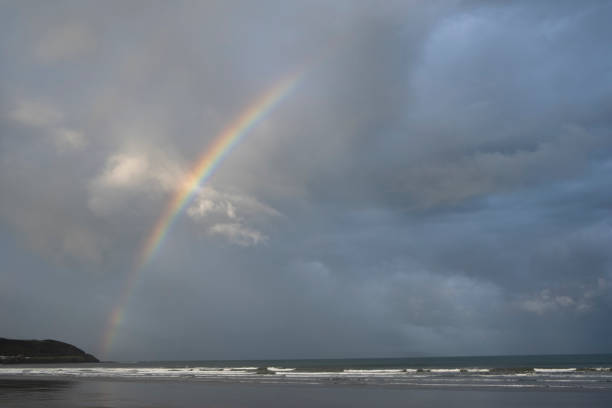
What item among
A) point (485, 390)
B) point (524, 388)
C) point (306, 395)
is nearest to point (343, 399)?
point (306, 395)

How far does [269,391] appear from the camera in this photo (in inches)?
1438

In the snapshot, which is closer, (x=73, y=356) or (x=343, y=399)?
(x=343, y=399)

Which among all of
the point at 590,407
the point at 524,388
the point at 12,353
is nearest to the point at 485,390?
the point at 524,388

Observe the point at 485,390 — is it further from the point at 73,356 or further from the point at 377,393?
the point at 73,356

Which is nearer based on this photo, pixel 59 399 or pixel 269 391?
pixel 59 399

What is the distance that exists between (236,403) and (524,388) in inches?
811

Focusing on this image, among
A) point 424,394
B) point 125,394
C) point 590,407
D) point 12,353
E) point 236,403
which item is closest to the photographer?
point 590,407

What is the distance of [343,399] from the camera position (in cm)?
3069

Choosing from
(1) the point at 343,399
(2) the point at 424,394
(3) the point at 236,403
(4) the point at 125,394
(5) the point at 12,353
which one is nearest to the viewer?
(3) the point at 236,403

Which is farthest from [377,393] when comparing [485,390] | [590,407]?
[590,407]

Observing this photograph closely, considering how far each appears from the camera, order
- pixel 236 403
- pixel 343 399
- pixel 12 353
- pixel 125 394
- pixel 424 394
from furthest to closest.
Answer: pixel 12 353, pixel 125 394, pixel 424 394, pixel 343 399, pixel 236 403

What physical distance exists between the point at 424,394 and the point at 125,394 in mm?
19892

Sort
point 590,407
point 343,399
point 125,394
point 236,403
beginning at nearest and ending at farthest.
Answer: point 590,407 → point 236,403 → point 343,399 → point 125,394

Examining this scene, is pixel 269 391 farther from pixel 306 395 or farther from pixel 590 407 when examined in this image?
pixel 590 407
